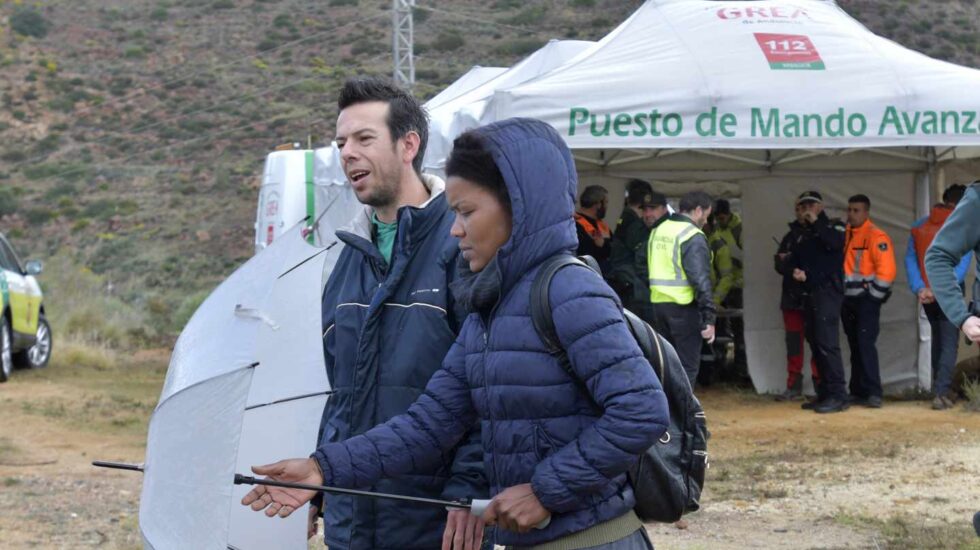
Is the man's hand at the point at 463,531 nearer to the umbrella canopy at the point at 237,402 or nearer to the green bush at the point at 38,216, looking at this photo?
the umbrella canopy at the point at 237,402

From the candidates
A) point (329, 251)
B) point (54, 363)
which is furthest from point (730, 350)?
point (329, 251)

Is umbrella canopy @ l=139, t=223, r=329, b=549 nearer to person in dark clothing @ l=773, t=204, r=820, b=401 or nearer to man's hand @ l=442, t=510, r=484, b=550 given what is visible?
man's hand @ l=442, t=510, r=484, b=550

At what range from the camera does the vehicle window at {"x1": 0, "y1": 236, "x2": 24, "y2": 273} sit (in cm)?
1697

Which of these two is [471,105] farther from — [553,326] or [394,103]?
[553,326]

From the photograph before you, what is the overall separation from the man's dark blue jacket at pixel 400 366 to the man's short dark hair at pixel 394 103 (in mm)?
255

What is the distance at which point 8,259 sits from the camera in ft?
56.7

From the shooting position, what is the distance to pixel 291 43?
51.2 meters

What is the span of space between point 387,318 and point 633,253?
359 inches

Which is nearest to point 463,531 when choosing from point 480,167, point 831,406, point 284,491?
point 284,491

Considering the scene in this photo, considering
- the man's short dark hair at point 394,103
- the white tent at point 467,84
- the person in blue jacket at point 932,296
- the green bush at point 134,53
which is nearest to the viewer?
the man's short dark hair at point 394,103

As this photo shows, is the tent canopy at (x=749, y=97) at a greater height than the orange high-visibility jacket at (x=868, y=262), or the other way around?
the tent canopy at (x=749, y=97)

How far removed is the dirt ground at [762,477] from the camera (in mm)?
7922

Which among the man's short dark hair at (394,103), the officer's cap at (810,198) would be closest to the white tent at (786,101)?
the officer's cap at (810,198)

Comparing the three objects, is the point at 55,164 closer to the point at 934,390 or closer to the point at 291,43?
the point at 291,43
